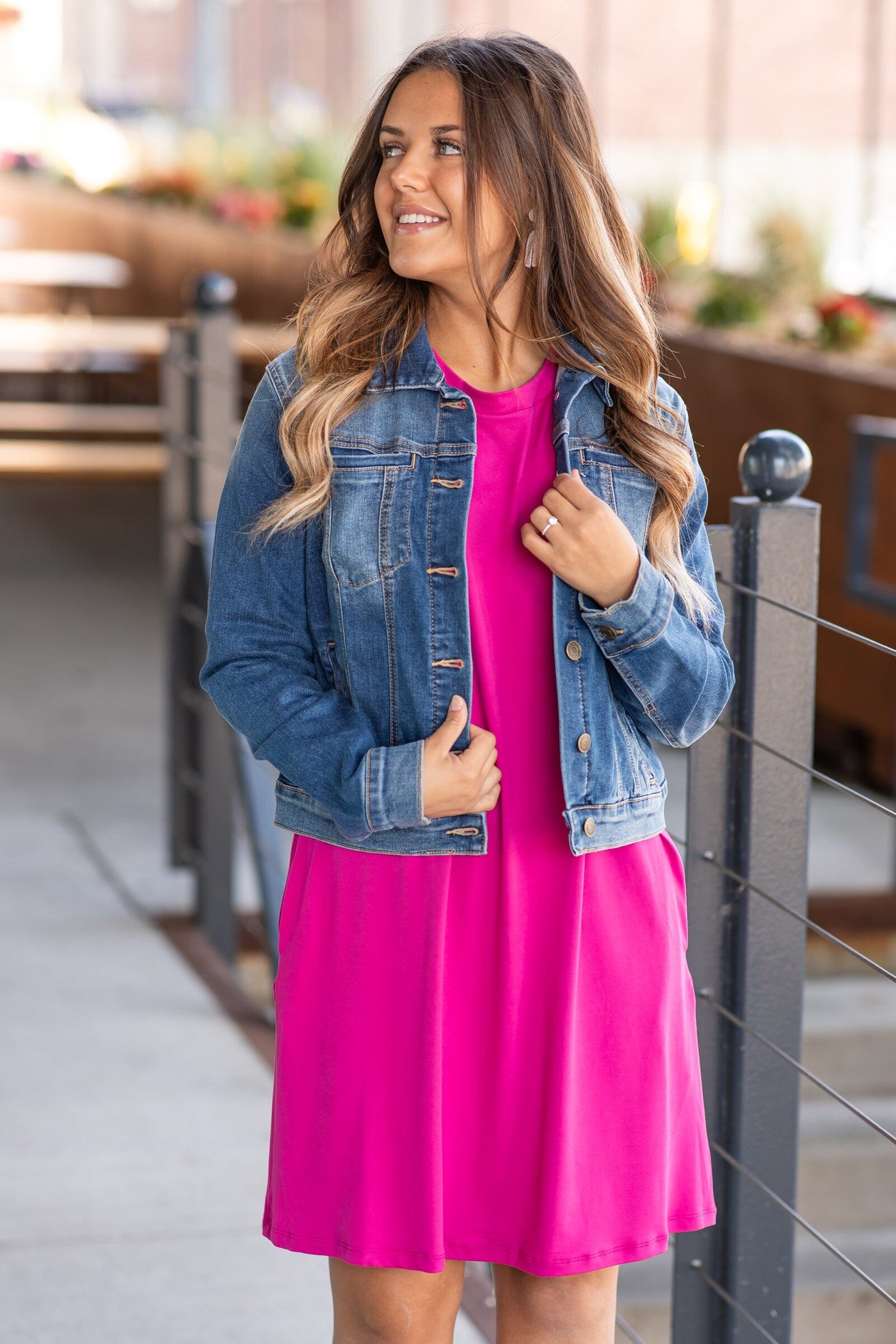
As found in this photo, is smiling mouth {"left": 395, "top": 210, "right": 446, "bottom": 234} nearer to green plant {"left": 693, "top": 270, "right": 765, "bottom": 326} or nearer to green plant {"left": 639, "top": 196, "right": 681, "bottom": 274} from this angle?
green plant {"left": 693, "top": 270, "right": 765, "bottom": 326}

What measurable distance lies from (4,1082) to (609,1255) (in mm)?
1892

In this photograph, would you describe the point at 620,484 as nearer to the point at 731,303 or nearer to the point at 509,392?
the point at 509,392

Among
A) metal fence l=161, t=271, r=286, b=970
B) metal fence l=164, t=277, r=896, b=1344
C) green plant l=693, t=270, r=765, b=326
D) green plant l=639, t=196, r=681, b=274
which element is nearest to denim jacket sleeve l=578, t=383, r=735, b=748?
metal fence l=164, t=277, r=896, b=1344

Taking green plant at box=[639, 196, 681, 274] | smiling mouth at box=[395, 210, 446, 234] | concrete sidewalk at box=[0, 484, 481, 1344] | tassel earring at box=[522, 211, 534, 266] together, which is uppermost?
green plant at box=[639, 196, 681, 274]

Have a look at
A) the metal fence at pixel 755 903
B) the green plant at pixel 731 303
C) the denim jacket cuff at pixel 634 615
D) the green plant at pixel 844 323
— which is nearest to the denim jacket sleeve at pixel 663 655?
the denim jacket cuff at pixel 634 615

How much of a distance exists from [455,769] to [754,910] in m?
0.70

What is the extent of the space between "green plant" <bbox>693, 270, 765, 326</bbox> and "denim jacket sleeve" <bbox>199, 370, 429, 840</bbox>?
505 cm

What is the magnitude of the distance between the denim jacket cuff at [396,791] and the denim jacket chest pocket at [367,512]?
0.50ft

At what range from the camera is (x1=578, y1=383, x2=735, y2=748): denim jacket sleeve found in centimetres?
157

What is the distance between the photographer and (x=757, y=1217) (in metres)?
2.15

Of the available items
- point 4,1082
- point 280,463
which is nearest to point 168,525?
point 4,1082

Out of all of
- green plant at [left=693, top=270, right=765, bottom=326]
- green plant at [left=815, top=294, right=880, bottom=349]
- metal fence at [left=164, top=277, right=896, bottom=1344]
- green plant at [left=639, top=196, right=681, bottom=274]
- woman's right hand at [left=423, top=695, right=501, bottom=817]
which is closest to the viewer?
woman's right hand at [left=423, top=695, right=501, bottom=817]

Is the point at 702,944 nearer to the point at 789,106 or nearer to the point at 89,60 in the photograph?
the point at 789,106

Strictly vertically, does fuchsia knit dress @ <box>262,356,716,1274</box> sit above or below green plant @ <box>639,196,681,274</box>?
below
